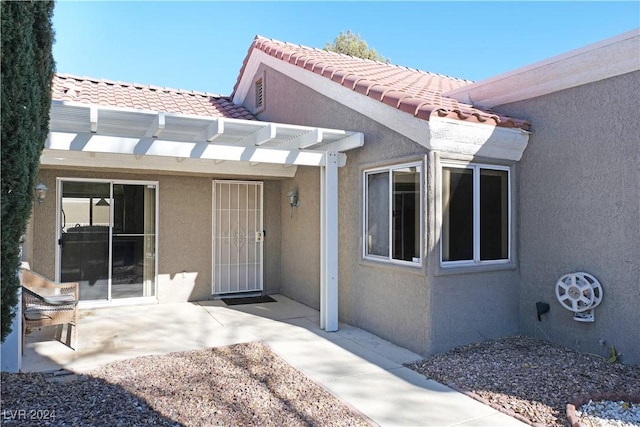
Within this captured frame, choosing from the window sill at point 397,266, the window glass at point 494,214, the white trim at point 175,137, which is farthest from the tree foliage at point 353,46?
the window sill at point 397,266

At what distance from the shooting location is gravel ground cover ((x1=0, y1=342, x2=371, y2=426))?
13.9 feet

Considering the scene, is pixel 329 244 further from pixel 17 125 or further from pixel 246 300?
pixel 17 125

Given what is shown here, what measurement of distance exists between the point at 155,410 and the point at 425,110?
5.78 m

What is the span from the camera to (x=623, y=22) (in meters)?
8.67

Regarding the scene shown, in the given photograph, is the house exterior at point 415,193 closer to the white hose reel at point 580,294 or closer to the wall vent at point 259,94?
the white hose reel at point 580,294

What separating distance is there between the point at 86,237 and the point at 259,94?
22.1ft

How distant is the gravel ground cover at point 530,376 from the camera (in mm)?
5168

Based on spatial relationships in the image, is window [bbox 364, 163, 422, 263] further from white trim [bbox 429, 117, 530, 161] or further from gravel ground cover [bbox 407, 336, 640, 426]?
gravel ground cover [bbox 407, 336, 640, 426]

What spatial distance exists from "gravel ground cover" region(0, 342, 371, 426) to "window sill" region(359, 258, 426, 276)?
8.62 feet

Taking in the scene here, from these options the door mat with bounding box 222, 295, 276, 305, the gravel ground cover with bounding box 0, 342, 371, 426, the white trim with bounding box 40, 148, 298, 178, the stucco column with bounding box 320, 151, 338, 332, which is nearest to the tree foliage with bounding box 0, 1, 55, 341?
the gravel ground cover with bounding box 0, 342, 371, 426

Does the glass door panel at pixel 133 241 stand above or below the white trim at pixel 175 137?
below

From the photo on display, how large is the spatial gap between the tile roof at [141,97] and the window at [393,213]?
6.35 metres

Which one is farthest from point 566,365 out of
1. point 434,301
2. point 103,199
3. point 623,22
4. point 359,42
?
point 359,42

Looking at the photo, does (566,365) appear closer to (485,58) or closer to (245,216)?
(245,216)
